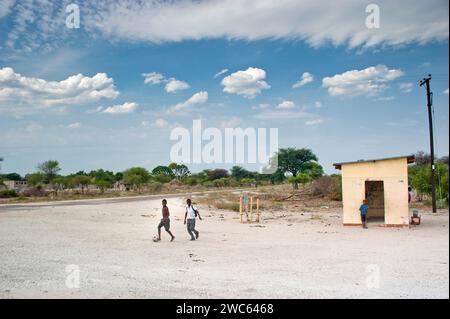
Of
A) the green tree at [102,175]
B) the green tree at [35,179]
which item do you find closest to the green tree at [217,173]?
the green tree at [102,175]

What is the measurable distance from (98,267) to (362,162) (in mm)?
13572

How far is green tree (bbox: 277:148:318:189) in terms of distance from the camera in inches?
3337

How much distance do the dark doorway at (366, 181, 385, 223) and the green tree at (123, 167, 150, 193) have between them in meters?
54.9

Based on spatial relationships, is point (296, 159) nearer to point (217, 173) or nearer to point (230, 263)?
point (217, 173)

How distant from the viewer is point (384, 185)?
62.5 feet

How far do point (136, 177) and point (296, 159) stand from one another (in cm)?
3308

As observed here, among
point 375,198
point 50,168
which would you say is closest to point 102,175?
point 50,168

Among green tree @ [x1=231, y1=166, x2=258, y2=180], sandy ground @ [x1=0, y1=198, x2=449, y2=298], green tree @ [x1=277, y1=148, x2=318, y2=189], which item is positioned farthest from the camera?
green tree @ [x1=231, y1=166, x2=258, y2=180]

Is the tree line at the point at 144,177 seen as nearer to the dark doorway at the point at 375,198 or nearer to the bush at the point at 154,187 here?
the bush at the point at 154,187

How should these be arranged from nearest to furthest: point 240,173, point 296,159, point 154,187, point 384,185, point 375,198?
point 384,185
point 375,198
point 154,187
point 296,159
point 240,173

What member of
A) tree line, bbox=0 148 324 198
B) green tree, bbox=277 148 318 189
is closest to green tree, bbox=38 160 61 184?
tree line, bbox=0 148 324 198

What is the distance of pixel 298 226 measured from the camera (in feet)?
66.2

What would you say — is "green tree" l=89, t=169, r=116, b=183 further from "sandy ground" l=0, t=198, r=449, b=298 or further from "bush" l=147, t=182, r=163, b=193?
"sandy ground" l=0, t=198, r=449, b=298
